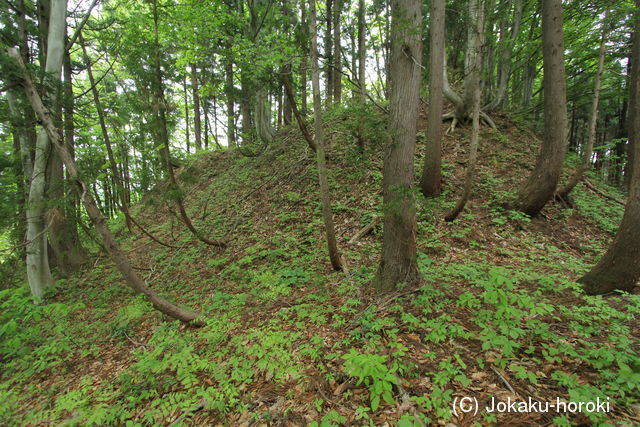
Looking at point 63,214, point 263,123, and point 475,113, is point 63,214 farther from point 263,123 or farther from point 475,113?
point 475,113

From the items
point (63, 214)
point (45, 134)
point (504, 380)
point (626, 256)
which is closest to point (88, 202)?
point (63, 214)

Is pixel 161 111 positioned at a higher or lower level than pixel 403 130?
higher

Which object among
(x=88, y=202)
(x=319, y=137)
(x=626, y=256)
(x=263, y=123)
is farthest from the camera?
(x=263, y=123)

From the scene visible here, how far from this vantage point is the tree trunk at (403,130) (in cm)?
359

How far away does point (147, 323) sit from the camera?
5.32 m

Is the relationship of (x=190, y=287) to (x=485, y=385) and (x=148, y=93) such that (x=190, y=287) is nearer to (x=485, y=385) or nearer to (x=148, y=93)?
(x=148, y=93)

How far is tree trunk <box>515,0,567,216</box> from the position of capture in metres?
6.05

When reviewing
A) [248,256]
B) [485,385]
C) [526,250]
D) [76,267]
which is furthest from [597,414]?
[76,267]

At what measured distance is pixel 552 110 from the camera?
245 inches

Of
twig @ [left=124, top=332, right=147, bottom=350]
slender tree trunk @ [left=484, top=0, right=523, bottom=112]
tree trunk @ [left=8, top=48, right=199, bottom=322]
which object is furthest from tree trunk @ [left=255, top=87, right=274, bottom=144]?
slender tree trunk @ [left=484, top=0, right=523, bottom=112]

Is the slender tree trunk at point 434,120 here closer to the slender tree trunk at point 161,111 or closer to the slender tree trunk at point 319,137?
the slender tree trunk at point 319,137

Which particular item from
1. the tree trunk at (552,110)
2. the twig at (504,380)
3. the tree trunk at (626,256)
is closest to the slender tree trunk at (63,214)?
the twig at (504,380)

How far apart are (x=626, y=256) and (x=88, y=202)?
8158 mm

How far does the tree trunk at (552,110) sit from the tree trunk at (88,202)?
27.8 ft
